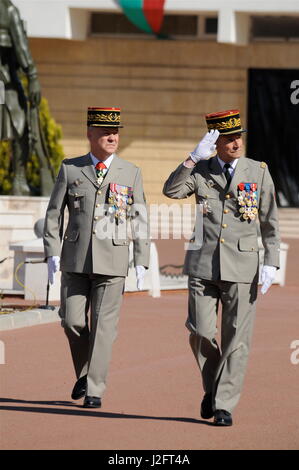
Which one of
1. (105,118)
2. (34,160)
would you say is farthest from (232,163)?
(34,160)

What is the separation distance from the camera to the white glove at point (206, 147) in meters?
8.16

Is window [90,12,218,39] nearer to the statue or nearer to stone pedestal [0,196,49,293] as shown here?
the statue

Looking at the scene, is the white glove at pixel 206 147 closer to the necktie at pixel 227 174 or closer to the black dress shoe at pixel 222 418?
the necktie at pixel 227 174

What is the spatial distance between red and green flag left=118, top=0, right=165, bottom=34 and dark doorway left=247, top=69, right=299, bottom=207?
90.5 inches

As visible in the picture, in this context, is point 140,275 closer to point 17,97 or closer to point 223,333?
point 223,333

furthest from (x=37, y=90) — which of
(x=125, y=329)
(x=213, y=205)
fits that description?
(x=213, y=205)

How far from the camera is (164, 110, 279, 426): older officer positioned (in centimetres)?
825

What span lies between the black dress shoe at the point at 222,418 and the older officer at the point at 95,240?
2.74ft

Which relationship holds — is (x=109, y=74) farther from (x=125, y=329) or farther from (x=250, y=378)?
(x=250, y=378)

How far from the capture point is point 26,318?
13.1m

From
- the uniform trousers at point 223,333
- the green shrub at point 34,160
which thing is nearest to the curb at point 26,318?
the uniform trousers at point 223,333

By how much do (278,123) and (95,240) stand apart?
21.7 meters

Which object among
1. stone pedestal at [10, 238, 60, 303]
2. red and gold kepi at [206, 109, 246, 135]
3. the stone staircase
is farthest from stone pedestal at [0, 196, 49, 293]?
the stone staircase

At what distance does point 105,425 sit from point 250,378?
2315 millimetres
